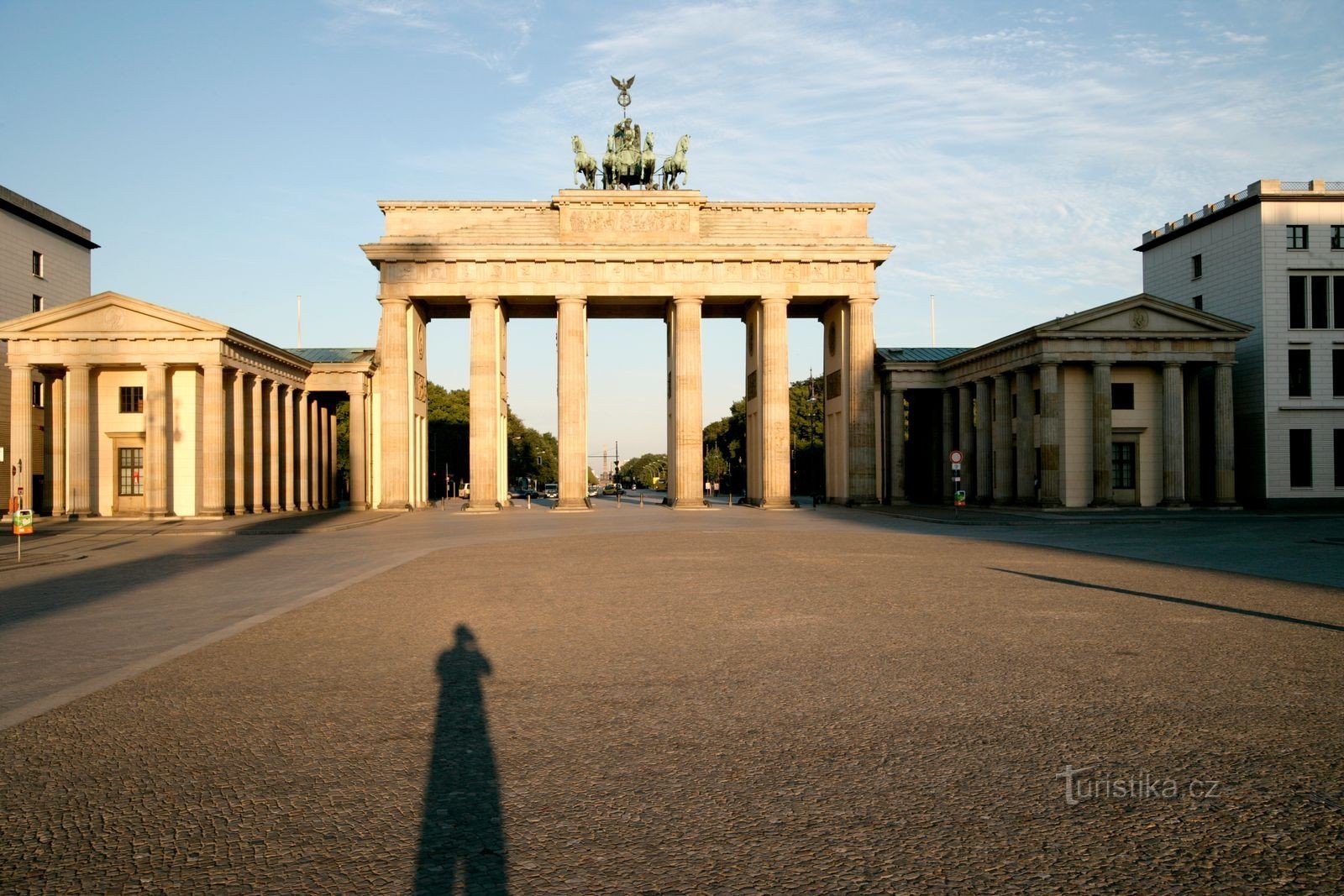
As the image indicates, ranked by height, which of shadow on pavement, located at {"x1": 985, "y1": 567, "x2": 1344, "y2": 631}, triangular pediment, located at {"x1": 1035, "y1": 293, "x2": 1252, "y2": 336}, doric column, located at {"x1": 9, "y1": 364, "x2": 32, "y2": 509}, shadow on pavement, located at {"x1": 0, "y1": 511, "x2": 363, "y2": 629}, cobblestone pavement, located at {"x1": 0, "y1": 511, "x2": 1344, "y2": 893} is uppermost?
triangular pediment, located at {"x1": 1035, "y1": 293, "x2": 1252, "y2": 336}

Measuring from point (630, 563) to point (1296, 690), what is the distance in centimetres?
1524

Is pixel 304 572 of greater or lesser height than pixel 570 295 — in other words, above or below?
below

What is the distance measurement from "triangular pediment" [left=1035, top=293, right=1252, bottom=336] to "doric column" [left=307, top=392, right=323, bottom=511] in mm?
44937

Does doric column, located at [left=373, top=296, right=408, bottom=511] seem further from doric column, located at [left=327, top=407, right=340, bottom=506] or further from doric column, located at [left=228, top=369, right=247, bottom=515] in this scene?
doric column, located at [left=327, top=407, right=340, bottom=506]

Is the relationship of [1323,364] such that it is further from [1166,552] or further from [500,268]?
[500,268]

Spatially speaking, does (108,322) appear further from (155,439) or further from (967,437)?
(967,437)

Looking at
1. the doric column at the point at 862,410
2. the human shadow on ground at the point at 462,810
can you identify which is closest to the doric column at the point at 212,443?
the doric column at the point at 862,410

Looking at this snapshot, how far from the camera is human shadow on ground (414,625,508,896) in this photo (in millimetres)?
4918

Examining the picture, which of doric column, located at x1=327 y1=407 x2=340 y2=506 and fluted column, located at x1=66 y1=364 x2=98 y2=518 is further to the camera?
doric column, located at x1=327 y1=407 x2=340 y2=506

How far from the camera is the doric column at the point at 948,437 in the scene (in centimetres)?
6469

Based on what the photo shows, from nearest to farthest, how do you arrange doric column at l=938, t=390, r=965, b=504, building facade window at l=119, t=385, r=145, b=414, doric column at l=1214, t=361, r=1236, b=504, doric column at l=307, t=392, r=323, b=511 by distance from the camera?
building facade window at l=119, t=385, r=145, b=414
doric column at l=1214, t=361, r=1236, b=504
doric column at l=938, t=390, r=965, b=504
doric column at l=307, t=392, r=323, b=511

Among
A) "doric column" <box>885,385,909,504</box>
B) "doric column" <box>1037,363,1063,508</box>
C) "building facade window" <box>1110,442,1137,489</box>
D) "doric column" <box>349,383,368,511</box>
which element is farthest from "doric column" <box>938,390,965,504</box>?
"doric column" <box>349,383,368,511</box>

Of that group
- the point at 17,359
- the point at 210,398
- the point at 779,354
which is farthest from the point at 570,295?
the point at 17,359

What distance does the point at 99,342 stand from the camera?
48344mm
